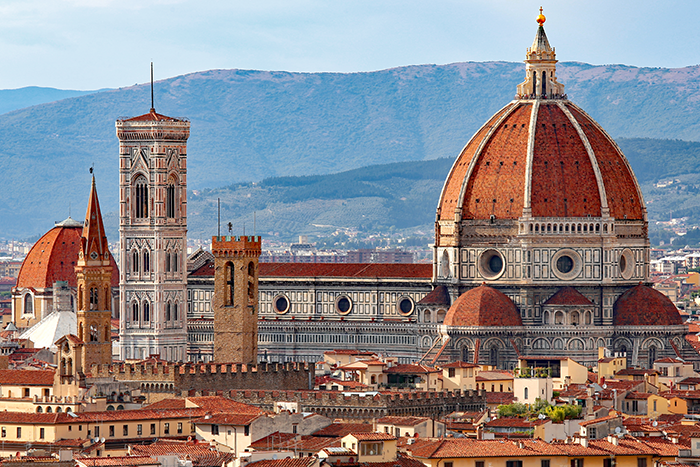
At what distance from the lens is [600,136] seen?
134500 mm

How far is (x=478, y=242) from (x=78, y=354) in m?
44.9

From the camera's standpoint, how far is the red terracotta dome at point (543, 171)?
432 feet

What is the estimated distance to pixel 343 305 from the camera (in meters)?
137

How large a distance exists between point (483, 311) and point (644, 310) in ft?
31.1

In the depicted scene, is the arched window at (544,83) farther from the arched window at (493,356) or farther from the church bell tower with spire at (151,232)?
the church bell tower with spire at (151,232)

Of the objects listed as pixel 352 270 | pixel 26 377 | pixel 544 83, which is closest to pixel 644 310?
pixel 544 83

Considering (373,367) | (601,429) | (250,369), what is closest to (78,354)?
(250,369)

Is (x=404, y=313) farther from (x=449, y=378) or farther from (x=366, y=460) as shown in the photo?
(x=366, y=460)

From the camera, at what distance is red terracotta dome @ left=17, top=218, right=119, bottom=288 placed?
529ft

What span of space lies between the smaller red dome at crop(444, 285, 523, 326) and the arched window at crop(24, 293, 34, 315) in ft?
139

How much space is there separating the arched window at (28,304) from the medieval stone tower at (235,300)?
58699 mm

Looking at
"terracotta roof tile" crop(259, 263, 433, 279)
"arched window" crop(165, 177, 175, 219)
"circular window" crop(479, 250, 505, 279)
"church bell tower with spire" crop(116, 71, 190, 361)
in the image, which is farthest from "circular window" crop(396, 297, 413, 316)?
"arched window" crop(165, 177, 175, 219)

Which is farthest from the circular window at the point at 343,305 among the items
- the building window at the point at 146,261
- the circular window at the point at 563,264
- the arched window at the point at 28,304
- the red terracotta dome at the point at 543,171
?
the arched window at the point at 28,304

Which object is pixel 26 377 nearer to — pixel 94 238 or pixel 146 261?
pixel 94 238
